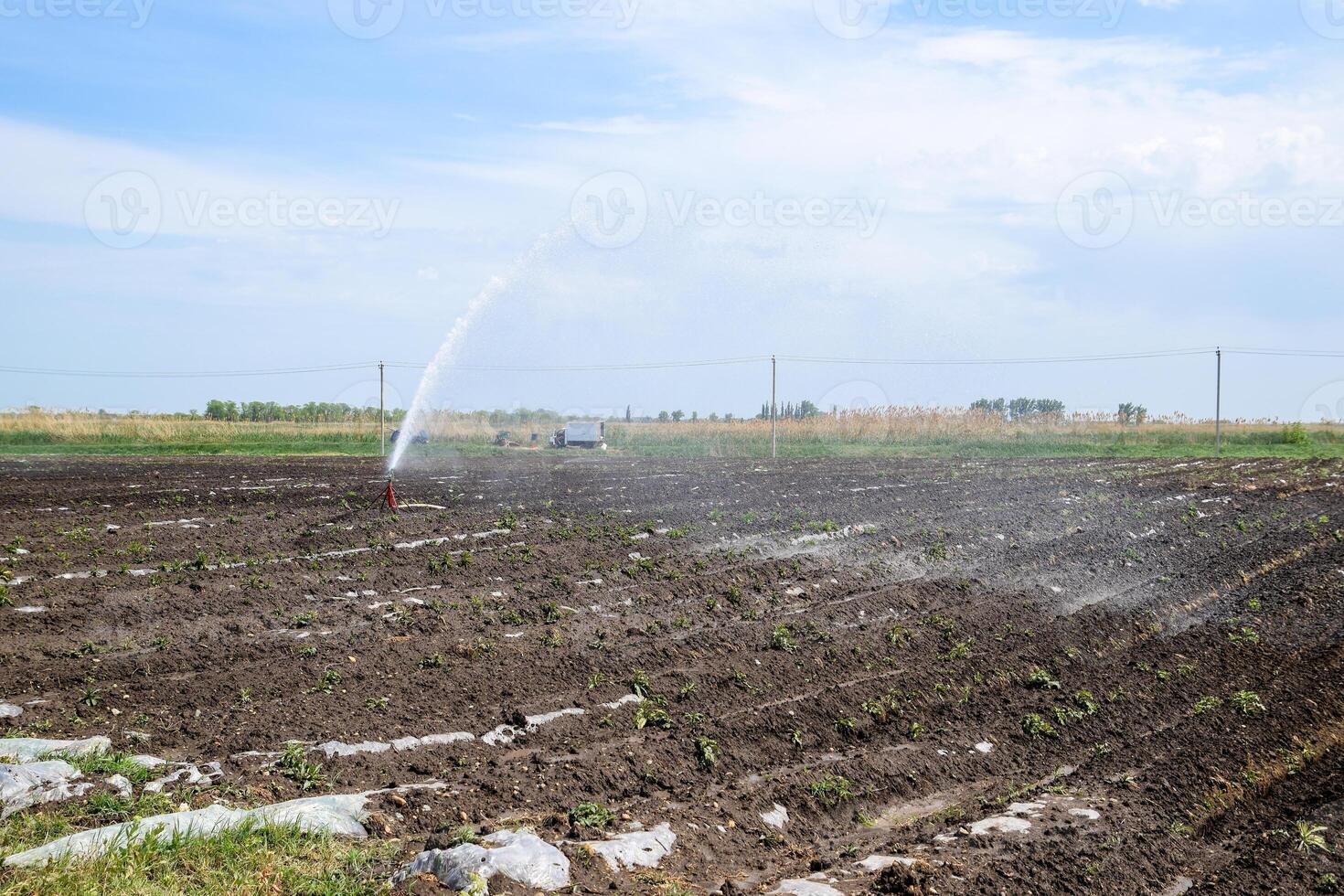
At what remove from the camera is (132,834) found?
4973 millimetres

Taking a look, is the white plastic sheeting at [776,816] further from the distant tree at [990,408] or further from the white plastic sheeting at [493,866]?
the distant tree at [990,408]

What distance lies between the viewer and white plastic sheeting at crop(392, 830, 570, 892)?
4.71 metres

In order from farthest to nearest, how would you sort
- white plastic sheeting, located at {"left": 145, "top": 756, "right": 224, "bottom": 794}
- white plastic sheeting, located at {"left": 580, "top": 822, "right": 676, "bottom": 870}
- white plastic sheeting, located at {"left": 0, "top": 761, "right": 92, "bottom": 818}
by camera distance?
1. white plastic sheeting, located at {"left": 145, "top": 756, "right": 224, "bottom": 794}
2. white plastic sheeting, located at {"left": 0, "top": 761, "right": 92, "bottom": 818}
3. white plastic sheeting, located at {"left": 580, "top": 822, "right": 676, "bottom": 870}

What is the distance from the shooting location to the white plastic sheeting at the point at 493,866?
471 cm

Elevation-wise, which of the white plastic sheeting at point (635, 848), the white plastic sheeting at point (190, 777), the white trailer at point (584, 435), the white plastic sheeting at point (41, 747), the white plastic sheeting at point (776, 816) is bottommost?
the white plastic sheeting at point (776, 816)

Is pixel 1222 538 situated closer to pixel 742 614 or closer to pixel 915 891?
pixel 742 614

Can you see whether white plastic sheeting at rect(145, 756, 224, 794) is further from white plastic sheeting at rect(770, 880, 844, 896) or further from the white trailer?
the white trailer

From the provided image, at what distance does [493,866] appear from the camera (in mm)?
4812

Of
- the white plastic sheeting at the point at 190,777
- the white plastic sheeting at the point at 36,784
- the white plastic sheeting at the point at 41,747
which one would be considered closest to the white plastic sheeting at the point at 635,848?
the white plastic sheeting at the point at 190,777

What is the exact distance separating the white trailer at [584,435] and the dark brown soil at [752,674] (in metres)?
32.6

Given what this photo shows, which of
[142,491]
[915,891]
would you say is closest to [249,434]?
[142,491]

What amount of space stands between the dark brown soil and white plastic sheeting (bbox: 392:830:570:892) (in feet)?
0.42

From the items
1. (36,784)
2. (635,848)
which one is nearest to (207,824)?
(36,784)

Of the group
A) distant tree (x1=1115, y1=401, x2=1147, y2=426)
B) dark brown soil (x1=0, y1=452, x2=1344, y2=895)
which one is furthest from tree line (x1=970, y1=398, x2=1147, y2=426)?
dark brown soil (x1=0, y1=452, x2=1344, y2=895)
